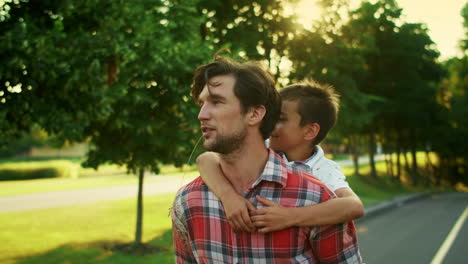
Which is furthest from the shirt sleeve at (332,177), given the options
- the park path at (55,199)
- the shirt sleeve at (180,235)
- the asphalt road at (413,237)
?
the park path at (55,199)

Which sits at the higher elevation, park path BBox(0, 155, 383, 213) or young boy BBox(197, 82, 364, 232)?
young boy BBox(197, 82, 364, 232)

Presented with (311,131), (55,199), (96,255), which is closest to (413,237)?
(96,255)

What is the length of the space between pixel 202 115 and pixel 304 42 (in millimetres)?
16424

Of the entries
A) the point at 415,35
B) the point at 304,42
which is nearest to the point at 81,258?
the point at 304,42

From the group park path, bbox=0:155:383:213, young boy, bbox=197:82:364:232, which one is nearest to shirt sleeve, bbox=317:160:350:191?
young boy, bbox=197:82:364:232

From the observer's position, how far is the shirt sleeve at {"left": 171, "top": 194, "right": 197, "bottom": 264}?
2.14 metres

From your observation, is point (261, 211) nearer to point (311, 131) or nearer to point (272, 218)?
point (272, 218)

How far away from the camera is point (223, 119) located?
2.05 metres

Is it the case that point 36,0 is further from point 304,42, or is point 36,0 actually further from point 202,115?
point 304,42

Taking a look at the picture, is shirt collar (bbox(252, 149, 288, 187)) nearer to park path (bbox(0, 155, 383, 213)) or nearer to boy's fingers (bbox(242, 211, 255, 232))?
boy's fingers (bbox(242, 211, 255, 232))

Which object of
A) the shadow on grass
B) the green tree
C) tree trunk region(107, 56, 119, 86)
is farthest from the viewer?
the green tree

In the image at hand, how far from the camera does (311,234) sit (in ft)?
6.65

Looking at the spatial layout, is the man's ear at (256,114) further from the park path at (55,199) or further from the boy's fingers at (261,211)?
the park path at (55,199)

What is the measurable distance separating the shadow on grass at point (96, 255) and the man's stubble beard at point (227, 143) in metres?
7.00
